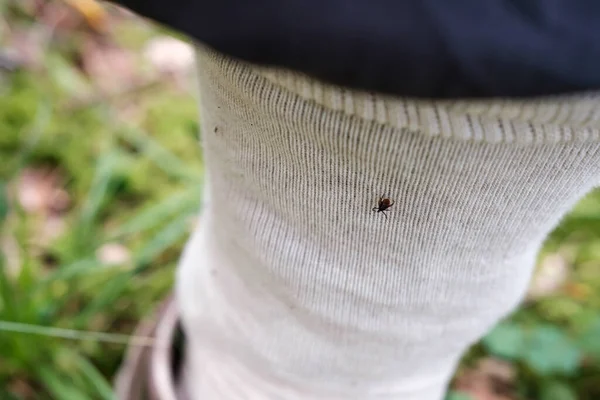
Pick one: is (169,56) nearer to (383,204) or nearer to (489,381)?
(489,381)

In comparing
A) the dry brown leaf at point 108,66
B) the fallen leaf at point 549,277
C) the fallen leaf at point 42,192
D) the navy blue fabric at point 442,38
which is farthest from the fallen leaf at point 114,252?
the navy blue fabric at point 442,38

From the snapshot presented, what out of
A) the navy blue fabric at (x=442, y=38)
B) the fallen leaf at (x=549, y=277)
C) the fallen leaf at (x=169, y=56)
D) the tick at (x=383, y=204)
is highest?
the fallen leaf at (x=169, y=56)

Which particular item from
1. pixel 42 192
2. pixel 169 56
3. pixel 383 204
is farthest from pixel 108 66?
pixel 383 204

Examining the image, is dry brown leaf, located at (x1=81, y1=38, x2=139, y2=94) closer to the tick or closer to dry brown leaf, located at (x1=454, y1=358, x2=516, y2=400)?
dry brown leaf, located at (x1=454, y1=358, x2=516, y2=400)

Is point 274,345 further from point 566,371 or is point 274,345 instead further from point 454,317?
point 566,371

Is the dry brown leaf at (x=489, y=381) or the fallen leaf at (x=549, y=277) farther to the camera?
the fallen leaf at (x=549, y=277)

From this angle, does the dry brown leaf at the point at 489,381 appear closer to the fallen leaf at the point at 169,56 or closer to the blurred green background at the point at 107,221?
the blurred green background at the point at 107,221
